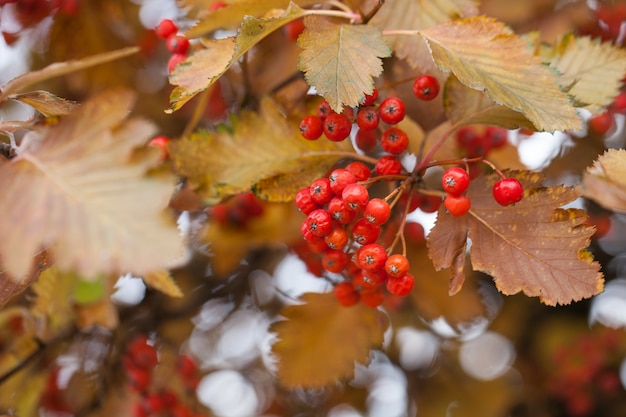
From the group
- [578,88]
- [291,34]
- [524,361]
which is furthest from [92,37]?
[524,361]

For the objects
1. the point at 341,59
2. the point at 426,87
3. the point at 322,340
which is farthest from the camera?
the point at 322,340

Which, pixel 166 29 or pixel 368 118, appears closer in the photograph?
pixel 368 118

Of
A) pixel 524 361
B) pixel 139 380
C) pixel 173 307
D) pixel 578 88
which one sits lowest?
pixel 524 361

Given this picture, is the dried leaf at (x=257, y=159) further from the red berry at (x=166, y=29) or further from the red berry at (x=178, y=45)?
the red berry at (x=166, y=29)

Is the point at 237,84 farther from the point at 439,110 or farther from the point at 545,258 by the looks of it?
the point at 545,258

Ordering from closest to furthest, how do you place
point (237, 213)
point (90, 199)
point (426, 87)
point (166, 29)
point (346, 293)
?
point (90, 199) < point (426, 87) < point (346, 293) < point (166, 29) < point (237, 213)

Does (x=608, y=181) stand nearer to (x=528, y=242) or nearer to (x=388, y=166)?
(x=528, y=242)

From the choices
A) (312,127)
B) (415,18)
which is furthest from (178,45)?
(415,18)

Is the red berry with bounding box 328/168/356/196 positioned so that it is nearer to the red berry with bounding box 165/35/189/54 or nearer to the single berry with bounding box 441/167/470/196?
the single berry with bounding box 441/167/470/196

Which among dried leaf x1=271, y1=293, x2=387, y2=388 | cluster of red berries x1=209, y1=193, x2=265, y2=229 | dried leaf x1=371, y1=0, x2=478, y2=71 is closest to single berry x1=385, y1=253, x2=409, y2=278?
dried leaf x1=371, y1=0, x2=478, y2=71
